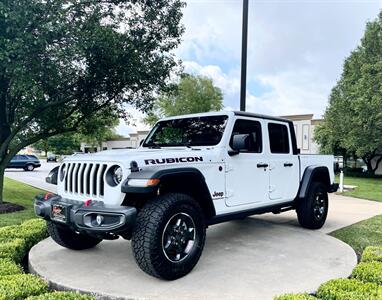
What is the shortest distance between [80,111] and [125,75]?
2.06 metres

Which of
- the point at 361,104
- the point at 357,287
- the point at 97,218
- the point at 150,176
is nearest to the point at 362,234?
the point at 357,287

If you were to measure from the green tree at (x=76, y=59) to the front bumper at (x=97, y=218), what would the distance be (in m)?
3.63

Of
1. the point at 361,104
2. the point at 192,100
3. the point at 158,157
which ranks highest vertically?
the point at 192,100

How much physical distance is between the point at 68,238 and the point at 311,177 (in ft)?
12.9

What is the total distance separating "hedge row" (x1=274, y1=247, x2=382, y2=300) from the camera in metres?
3.14

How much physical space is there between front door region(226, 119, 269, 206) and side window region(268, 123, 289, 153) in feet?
0.95

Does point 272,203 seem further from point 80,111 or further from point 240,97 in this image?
point 80,111

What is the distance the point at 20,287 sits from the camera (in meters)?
3.30

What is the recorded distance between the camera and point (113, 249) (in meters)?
5.06

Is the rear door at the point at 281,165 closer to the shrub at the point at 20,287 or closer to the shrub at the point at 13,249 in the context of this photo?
the shrub at the point at 20,287

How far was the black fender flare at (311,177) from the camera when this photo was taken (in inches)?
234

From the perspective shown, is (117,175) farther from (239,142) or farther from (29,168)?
(29,168)

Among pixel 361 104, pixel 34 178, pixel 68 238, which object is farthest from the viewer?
pixel 34 178

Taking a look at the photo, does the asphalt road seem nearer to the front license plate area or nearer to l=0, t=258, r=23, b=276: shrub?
l=0, t=258, r=23, b=276: shrub
